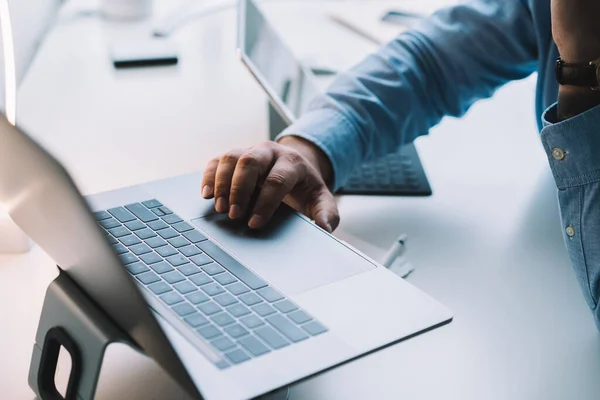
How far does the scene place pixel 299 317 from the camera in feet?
1.82

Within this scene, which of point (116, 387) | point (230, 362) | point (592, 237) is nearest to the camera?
point (230, 362)

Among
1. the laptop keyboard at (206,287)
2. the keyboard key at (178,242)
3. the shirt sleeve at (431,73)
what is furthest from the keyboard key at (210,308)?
the shirt sleeve at (431,73)

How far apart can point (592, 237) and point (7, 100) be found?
0.57 meters

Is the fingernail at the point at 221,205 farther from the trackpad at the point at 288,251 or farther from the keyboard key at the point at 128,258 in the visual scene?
the keyboard key at the point at 128,258

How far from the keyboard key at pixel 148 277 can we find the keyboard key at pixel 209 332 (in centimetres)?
8

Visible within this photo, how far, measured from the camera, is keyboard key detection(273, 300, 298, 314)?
1.85 feet

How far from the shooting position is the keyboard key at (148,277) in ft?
1.94

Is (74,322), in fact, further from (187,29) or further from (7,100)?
(187,29)

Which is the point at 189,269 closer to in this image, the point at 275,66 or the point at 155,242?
the point at 155,242

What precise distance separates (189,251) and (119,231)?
0.23 ft

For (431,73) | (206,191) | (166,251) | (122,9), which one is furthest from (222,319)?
(122,9)

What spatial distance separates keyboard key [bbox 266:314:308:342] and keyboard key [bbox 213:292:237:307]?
0.11ft

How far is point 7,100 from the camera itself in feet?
2.41

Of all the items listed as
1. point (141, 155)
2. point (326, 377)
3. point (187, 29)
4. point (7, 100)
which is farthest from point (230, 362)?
point (187, 29)
